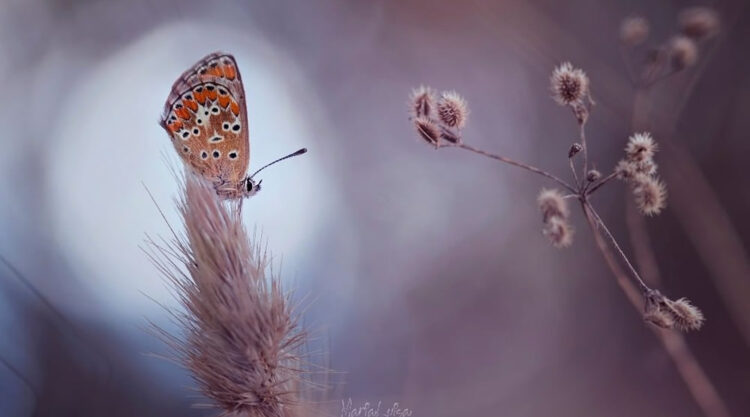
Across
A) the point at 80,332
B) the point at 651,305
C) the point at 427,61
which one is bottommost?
the point at 651,305

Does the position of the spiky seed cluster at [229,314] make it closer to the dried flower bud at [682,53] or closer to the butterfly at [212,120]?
the butterfly at [212,120]

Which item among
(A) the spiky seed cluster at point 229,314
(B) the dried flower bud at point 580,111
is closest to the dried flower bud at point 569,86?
(B) the dried flower bud at point 580,111

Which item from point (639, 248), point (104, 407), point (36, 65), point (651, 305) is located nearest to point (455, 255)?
point (639, 248)

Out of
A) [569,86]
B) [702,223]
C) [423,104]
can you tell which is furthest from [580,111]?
[702,223]

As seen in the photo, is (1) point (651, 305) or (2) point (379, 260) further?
(2) point (379, 260)

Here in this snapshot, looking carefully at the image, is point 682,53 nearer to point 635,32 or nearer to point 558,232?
point 635,32

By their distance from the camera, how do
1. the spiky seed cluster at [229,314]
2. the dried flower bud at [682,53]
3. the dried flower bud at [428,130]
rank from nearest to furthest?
the spiky seed cluster at [229,314]
the dried flower bud at [428,130]
the dried flower bud at [682,53]

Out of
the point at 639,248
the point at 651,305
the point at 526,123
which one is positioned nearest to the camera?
the point at 651,305

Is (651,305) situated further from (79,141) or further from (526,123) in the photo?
(79,141)
